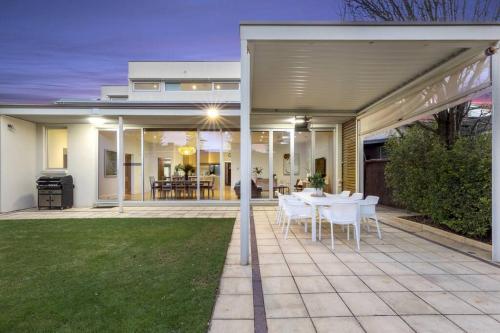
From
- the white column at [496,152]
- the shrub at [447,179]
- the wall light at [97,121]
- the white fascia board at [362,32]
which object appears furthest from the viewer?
the wall light at [97,121]

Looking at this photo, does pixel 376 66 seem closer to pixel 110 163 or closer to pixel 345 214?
pixel 345 214

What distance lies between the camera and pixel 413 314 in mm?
2289

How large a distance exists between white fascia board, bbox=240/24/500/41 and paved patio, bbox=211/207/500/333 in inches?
116

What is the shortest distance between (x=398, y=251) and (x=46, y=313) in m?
4.43

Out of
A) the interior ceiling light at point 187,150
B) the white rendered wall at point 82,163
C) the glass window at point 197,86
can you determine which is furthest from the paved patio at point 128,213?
the glass window at point 197,86

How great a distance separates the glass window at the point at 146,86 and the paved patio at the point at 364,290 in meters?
15.8

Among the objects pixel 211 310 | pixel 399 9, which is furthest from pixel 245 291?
pixel 399 9

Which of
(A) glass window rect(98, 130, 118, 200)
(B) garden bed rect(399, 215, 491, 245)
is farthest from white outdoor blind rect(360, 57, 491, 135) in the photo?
(A) glass window rect(98, 130, 118, 200)

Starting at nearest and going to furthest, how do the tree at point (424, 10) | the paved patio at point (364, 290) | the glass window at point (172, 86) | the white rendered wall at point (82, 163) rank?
the paved patio at point (364, 290)
the tree at point (424, 10)
the white rendered wall at point (82, 163)
the glass window at point (172, 86)

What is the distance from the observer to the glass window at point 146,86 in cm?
1752

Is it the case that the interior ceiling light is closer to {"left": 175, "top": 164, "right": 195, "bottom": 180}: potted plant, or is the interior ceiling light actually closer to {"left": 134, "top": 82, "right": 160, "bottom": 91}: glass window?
{"left": 175, "top": 164, "right": 195, "bottom": 180}: potted plant

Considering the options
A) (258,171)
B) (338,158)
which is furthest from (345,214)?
(338,158)

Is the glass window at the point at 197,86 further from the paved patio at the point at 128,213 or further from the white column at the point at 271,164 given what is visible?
the paved patio at the point at 128,213

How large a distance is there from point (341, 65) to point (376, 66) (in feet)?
2.06
